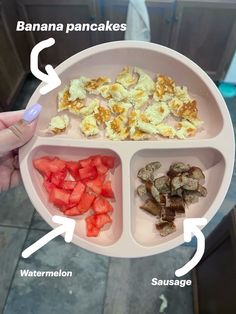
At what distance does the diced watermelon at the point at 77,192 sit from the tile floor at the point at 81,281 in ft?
1.95

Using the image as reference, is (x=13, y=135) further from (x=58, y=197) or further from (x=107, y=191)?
(x=107, y=191)

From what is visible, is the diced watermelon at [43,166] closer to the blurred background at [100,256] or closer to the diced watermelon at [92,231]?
the diced watermelon at [92,231]

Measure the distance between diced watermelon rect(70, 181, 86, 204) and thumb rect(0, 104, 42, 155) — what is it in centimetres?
20

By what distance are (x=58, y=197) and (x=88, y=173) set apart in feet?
0.39

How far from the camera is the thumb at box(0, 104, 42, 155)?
0.78 metres

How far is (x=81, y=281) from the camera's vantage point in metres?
1.32

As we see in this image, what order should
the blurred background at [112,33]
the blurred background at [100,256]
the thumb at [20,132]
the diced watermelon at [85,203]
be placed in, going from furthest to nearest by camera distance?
the blurred background at [112,33] → the blurred background at [100,256] → the diced watermelon at [85,203] → the thumb at [20,132]

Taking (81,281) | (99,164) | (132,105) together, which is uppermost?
(132,105)

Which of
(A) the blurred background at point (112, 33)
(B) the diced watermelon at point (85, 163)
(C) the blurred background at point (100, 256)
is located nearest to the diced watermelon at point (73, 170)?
(B) the diced watermelon at point (85, 163)

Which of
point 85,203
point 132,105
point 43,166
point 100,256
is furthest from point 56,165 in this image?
point 100,256

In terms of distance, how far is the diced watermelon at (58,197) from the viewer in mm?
853

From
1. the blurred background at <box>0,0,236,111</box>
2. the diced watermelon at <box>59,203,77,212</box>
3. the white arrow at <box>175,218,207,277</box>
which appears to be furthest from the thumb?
the blurred background at <box>0,0,236,111</box>

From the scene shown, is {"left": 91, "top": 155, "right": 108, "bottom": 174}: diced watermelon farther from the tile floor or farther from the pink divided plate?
the tile floor

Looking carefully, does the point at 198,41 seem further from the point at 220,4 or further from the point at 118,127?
the point at 118,127
